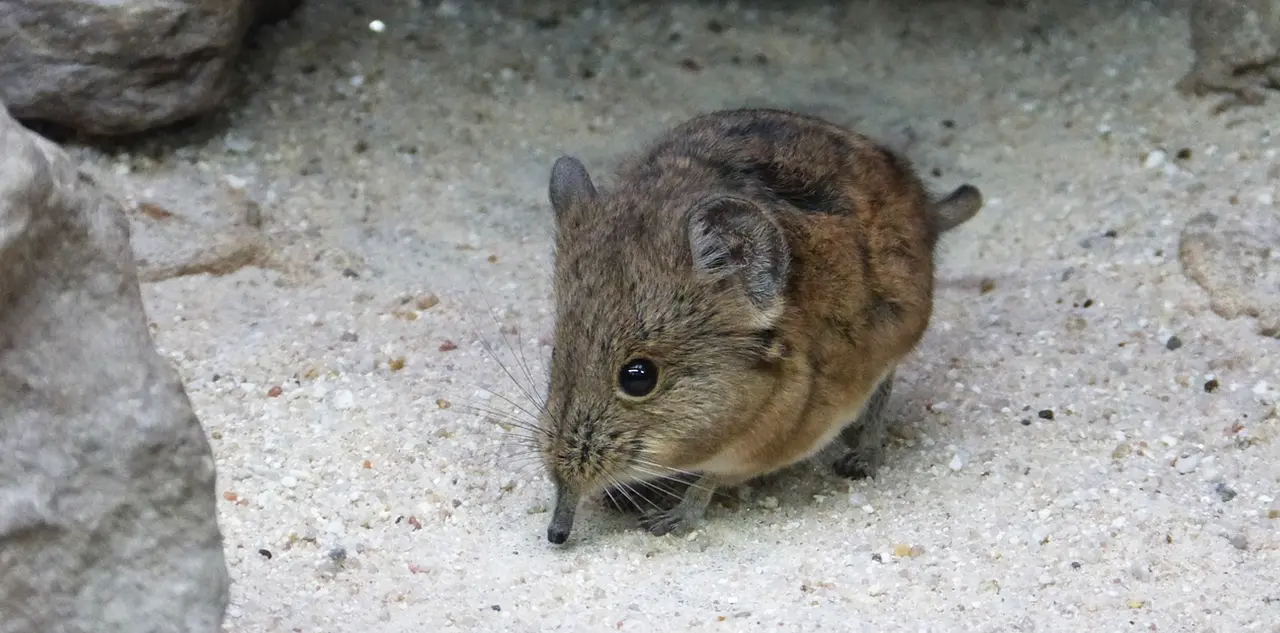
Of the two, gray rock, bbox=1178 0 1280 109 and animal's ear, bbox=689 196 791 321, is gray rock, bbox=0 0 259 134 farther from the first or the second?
gray rock, bbox=1178 0 1280 109

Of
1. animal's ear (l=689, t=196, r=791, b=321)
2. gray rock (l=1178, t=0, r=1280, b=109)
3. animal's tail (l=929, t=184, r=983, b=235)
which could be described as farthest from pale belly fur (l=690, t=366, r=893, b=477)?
gray rock (l=1178, t=0, r=1280, b=109)

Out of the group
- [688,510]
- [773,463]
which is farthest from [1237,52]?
[688,510]

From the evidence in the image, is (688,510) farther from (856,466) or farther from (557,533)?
(856,466)

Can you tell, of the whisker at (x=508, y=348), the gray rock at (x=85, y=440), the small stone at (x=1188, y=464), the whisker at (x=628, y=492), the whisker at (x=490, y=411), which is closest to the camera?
the gray rock at (x=85, y=440)

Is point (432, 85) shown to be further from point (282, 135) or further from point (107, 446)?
point (107, 446)

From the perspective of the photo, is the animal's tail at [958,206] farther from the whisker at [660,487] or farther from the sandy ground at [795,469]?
the whisker at [660,487]

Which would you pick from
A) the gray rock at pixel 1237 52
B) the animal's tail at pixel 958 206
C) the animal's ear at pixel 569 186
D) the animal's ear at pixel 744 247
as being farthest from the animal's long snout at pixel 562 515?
the gray rock at pixel 1237 52

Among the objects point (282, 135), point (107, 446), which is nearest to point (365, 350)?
point (282, 135)
